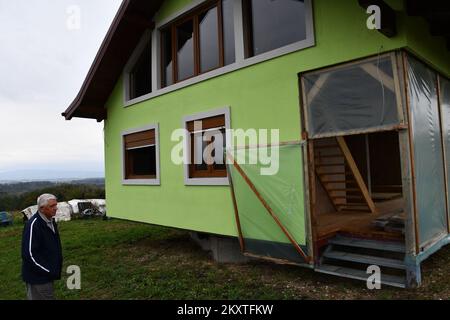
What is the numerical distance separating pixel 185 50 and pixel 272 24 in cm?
266

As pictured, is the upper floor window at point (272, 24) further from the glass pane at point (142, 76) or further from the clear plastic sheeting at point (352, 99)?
the glass pane at point (142, 76)

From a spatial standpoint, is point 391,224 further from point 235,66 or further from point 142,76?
point 142,76

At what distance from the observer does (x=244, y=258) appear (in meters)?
7.21

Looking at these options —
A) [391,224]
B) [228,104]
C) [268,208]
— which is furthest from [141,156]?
[391,224]

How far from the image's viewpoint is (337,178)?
8.10 m

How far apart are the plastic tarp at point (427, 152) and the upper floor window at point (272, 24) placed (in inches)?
75.7

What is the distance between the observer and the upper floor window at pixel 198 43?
721cm

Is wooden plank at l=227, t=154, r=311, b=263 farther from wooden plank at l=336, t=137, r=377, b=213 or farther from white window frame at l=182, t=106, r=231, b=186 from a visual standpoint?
wooden plank at l=336, t=137, r=377, b=213

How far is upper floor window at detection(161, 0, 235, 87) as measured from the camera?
7.21 m

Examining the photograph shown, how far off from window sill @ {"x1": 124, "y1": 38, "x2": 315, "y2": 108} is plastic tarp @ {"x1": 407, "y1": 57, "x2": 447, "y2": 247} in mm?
1644

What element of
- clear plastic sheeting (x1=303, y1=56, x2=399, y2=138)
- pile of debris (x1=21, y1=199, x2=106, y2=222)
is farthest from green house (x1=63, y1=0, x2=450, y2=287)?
pile of debris (x1=21, y1=199, x2=106, y2=222)

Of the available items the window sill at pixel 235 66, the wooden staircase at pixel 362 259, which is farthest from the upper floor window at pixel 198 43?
the wooden staircase at pixel 362 259
